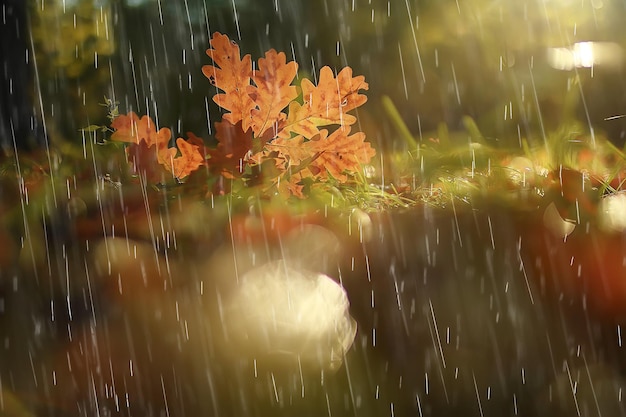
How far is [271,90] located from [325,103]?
32 mm

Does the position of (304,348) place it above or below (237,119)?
below

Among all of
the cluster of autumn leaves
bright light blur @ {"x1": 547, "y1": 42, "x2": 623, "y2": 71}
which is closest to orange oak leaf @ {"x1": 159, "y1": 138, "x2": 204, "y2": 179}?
the cluster of autumn leaves

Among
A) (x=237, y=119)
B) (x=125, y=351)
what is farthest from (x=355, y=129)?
(x=125, y=351)

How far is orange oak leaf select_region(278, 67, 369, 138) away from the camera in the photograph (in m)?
0.37

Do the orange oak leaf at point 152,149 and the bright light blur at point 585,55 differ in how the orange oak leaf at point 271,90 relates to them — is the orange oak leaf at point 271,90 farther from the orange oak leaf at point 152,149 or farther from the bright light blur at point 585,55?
the bright light blur at point 585,55

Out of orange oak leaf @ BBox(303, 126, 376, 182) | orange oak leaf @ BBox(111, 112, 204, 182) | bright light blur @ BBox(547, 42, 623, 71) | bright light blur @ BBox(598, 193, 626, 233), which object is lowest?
bright light blur @ BBox(598, 193, 626, 233)

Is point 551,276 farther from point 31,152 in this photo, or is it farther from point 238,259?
point 31,152

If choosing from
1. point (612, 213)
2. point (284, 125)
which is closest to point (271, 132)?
point (284, 125)

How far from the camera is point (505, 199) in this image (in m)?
0.35

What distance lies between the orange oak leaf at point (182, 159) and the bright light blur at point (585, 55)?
212mm

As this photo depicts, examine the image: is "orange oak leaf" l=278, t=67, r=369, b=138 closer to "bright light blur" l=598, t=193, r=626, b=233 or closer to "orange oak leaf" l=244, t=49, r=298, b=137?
"orange oak leaf" l=244, t=49, r=298, b=137

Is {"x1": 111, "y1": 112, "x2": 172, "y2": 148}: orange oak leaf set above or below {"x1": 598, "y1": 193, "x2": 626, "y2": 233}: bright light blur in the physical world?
above

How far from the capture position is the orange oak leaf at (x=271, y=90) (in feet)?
1.21

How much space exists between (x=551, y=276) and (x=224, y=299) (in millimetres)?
172
